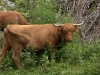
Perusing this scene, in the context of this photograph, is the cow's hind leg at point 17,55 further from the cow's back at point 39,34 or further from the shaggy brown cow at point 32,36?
the cow's back at point 39,34

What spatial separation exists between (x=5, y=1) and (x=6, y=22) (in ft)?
12.1

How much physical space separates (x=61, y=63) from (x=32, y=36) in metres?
1.26

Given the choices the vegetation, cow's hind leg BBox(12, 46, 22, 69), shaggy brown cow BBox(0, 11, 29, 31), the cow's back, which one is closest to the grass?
the vegetation

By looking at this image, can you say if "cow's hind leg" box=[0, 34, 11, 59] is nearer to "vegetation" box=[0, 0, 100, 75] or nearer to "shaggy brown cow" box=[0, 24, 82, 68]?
"shaggy brown cow" box=[0, 24, 82, 68]

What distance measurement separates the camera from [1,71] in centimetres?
1005

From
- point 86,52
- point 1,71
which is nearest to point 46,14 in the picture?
point 86,52

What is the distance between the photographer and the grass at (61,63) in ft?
30.1

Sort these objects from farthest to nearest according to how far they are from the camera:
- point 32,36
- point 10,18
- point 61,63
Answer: point 10,18, point 32,36, point 61,63

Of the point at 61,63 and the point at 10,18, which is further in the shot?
the point at 10,18

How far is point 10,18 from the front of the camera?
12.8m

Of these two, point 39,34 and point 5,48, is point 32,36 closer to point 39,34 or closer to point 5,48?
point 39,34

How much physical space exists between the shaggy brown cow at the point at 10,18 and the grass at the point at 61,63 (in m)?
2.06

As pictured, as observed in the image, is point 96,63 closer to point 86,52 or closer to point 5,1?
point 86,52

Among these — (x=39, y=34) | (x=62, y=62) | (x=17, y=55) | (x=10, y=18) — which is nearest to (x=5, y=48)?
(x=17, y=55)
